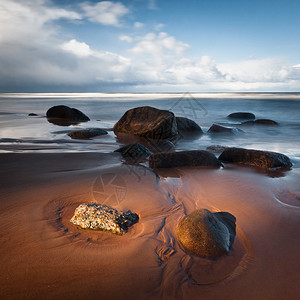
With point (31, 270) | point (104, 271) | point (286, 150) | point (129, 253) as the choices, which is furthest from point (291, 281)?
point (286, 150)

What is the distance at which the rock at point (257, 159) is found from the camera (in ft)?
15.6

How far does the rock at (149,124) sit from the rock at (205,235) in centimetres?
599

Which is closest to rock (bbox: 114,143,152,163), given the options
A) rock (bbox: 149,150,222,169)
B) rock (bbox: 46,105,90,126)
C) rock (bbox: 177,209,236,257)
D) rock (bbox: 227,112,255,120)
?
rock (bbox: 149,150,222,169)

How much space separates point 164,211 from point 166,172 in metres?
1.50

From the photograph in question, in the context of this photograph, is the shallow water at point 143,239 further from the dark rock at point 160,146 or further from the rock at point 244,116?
the rock at point 244,116

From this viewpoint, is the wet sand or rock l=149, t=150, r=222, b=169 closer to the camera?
the wet sand

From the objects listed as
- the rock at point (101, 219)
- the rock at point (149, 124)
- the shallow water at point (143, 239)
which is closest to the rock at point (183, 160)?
the shallow water at point (143, 239)

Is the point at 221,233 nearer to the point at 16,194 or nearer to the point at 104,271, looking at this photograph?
the point at 104,271

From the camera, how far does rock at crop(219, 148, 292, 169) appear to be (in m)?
4.77

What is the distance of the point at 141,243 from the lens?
7.25ft

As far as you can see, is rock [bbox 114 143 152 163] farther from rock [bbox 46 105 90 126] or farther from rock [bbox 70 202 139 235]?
rock [bbox 46 105 90 126]

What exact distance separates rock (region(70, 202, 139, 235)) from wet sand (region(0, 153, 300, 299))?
0.22 ft

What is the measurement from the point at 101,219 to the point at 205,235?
106 cm

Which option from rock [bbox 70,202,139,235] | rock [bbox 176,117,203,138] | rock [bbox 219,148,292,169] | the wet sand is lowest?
rock [bbox 176,117,203,138]
